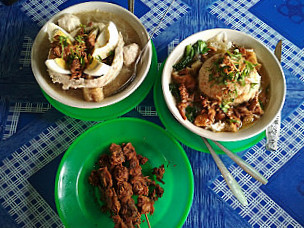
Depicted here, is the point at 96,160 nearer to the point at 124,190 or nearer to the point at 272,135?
the point at 124,190

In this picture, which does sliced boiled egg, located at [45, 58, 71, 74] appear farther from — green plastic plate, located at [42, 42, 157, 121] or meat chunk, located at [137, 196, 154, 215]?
meat chunk, located at [137, 196, 154, 215]

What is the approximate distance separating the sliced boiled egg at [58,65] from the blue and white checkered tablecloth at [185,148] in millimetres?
314

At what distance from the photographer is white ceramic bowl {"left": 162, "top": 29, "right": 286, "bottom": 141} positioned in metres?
1.59

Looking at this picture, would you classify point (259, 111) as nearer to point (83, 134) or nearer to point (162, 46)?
point (162, 46)

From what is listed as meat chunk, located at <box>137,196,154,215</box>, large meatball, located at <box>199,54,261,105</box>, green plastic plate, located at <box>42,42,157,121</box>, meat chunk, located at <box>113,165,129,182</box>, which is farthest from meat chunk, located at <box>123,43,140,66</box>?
meat chunk, located at <box>137,196,154,215</box>

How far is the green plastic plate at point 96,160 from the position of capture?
154 centimetres

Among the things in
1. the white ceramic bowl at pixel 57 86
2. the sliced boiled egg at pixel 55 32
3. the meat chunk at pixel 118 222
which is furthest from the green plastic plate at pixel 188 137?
the sliced boiled egg at pixel 55 32

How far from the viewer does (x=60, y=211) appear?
4.95 ft

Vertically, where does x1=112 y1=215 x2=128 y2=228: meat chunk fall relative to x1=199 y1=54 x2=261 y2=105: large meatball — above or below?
below

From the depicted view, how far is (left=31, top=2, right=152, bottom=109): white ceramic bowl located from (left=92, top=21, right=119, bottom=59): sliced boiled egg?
0.15 m

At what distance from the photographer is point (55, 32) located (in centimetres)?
171

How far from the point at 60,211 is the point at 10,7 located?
1503 millimetres

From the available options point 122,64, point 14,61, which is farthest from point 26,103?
point 122,64

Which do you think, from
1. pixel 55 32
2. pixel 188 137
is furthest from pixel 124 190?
pixel 55 32
